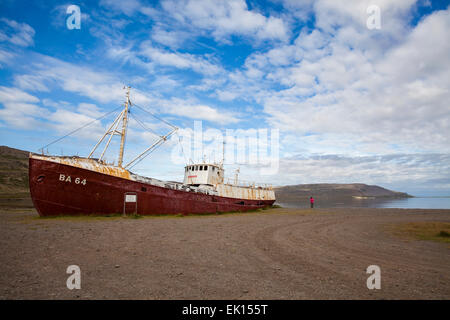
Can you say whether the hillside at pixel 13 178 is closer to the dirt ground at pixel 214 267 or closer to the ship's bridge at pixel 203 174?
the ship's bridge at pixel 203 174

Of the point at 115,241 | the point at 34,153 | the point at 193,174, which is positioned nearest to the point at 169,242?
the point at 115,241

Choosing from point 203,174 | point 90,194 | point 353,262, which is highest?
point 203,174

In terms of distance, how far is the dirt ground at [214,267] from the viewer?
4.43 meters

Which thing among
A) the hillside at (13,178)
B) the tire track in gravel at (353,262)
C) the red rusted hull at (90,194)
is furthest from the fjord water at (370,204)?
the hillside at (13,178)

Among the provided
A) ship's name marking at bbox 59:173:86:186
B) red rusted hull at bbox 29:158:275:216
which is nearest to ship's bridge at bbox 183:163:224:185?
red rusted hull at bbox 29:158:275:216

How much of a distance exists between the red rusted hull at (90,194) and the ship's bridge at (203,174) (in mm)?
5950

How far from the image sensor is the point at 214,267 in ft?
19.6

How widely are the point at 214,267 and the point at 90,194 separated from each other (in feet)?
44.6

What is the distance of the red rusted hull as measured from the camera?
49.2 feet

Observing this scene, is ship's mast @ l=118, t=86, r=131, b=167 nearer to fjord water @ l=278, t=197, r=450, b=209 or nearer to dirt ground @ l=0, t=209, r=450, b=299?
dirt ground @ l=0, t=209, r=450, b=299

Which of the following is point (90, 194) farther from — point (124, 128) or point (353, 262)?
point (353, 262)

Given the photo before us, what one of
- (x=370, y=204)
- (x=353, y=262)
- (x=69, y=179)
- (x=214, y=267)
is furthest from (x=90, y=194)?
(x=370, y=204)

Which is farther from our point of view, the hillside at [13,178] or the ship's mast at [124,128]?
the hillside at [13,178]
